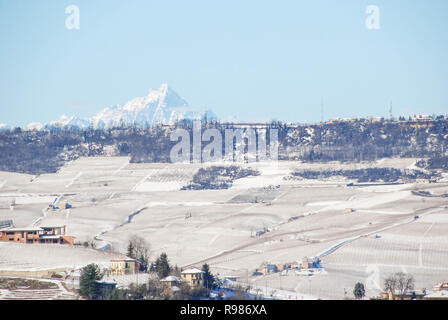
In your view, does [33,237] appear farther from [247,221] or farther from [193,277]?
[247,221]

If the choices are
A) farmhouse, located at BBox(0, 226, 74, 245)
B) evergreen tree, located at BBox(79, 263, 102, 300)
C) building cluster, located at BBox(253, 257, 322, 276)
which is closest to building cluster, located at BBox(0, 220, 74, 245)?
farmhouse, located at BBox(0, 226, 74, 245)

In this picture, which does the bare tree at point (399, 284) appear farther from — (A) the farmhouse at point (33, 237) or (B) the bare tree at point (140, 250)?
(A) the farmhouse at point (33, 237)

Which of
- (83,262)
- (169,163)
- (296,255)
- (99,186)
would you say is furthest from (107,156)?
(83,262)

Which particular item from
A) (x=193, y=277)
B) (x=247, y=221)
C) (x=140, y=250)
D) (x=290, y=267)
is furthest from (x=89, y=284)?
(x=247, y=221)

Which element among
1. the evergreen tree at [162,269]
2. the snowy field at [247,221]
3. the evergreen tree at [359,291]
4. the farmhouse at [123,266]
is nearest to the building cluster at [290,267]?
the snowy field at [247,221]

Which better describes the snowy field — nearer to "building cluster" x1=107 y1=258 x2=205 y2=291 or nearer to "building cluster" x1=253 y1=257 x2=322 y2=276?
"building cluster" x1=253 y1=257 x2=322 y2=276

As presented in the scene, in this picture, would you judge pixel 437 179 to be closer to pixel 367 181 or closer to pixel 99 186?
pixel 367 181
